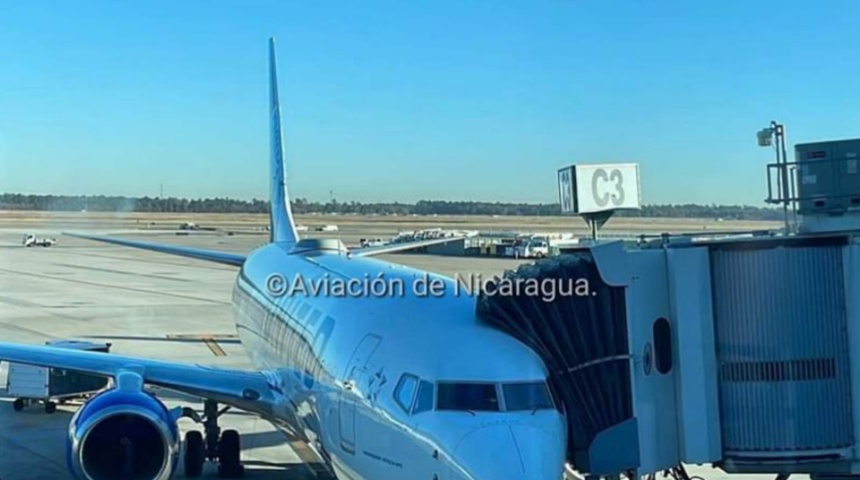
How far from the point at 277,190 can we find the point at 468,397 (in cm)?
1816

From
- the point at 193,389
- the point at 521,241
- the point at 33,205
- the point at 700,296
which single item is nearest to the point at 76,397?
the point at 193,389

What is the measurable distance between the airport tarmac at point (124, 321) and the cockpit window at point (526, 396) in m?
8.32

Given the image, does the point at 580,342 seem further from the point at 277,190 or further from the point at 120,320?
the point at 120,320

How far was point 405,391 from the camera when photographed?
892 centimetres

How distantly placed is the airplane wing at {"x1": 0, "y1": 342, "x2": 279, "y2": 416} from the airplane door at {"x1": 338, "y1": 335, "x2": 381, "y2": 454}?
497 cm

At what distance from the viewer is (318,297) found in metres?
14.2

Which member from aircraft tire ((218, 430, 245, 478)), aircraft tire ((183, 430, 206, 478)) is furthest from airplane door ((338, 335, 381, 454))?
aircraft tire ((183, 430, 206, 478))

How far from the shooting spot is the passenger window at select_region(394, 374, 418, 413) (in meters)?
8.79

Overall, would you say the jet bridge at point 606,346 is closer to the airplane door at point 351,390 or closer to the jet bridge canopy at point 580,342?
the jet bridge canopy at point 580,342

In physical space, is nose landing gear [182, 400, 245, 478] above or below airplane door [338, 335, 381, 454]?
below

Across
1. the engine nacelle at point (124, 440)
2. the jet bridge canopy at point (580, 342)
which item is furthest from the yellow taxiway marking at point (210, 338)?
the jet bridge canopy at point (580, 342)

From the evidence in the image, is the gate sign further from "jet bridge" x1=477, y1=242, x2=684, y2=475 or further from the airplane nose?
the airplane nose

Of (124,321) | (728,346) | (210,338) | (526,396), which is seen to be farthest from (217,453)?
(124,321)

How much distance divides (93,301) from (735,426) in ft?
135
